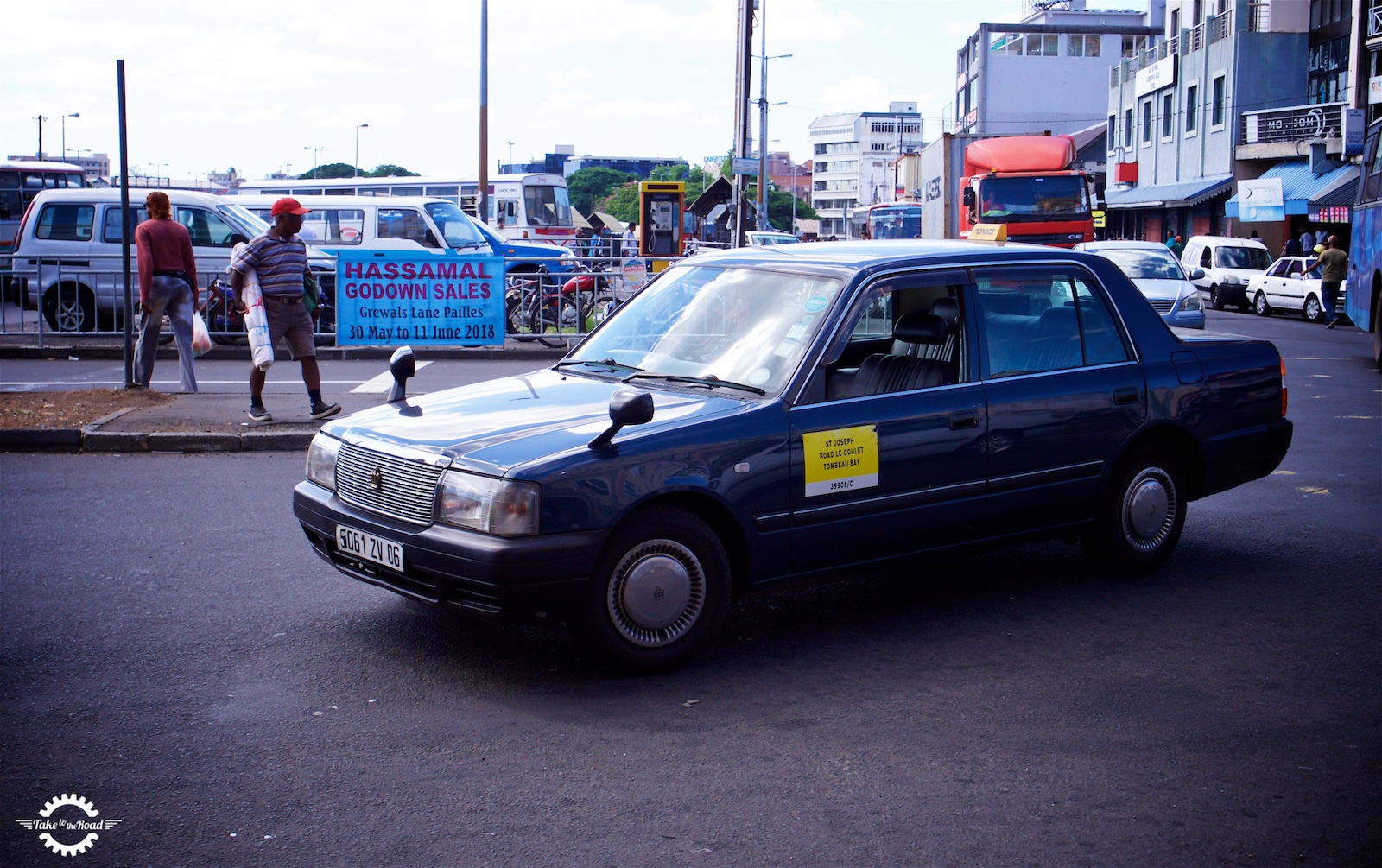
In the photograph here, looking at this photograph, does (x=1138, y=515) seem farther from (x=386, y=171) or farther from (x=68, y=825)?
(x=386, y=171)

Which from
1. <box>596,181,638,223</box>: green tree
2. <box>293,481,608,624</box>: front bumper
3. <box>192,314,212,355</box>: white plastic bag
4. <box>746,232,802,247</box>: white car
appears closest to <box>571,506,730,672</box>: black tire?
<box>293,481,608,624</box>: front bumper

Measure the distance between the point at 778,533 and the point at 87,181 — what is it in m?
36.4

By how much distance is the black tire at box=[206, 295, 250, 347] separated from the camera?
53.6 ft

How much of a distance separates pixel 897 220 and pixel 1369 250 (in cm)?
3913

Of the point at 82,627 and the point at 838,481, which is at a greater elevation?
the point at 838,481

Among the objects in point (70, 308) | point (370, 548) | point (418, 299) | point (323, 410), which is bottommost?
point (370, 548)

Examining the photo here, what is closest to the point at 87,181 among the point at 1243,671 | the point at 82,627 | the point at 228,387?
the point at 228,387

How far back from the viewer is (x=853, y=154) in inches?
7352

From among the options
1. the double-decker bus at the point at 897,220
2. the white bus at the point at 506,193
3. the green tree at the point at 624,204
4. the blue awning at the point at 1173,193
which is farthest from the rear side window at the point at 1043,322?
the green tree at the point at 624,204

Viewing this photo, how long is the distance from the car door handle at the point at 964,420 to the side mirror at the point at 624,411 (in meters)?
1.50

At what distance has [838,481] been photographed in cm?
508

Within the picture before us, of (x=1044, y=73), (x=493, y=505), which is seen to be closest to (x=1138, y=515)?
(x=493, y=505)

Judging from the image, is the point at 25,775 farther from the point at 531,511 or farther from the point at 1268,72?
the point at 1268,72

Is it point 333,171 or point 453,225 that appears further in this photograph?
point 333,171
